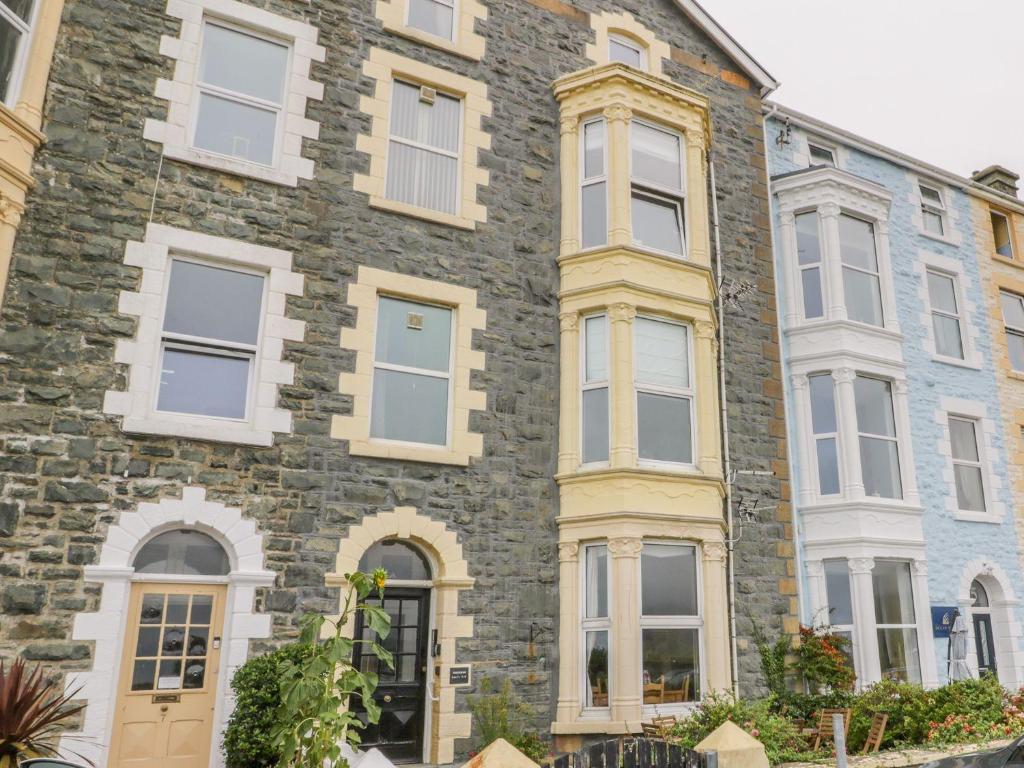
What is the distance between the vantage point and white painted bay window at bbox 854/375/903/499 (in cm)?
1327

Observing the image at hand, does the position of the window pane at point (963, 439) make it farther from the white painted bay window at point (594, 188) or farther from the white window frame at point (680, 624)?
the white painted bay window at point (594, 188)

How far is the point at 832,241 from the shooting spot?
14023mm

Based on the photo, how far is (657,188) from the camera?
12.2 meters

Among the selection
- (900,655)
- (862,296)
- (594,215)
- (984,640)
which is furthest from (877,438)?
(594,215)

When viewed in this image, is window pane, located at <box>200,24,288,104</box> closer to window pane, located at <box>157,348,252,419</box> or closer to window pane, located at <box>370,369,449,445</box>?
window pane, located at <box>157,348,252,419</box>

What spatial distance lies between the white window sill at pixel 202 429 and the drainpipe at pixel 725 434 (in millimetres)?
6678

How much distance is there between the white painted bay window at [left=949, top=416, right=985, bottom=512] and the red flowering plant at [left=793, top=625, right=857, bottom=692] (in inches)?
200

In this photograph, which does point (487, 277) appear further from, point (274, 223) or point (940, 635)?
point (940, 635)

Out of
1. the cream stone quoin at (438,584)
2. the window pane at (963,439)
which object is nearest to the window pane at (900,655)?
the window pane at (963,439)

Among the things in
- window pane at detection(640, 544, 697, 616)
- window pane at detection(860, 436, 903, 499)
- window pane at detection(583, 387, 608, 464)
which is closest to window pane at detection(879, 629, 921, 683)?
window pane at detection(860, 436, 903, 499)

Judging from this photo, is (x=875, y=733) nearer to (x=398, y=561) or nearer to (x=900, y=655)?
(x=900, y=655)

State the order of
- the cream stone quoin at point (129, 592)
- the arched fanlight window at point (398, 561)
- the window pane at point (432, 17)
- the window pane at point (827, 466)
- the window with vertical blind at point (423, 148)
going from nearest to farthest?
the cream stone quoin at point (129, 592) → the arched fanlight window at point (398, 561) → the window with vertical blind at point (423, 148) → the window pane at point (432, 17) → the window pane at point (827, 466)

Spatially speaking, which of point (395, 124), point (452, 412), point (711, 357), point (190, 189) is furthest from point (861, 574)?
point (190, 189)

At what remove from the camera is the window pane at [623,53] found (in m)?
13.5
